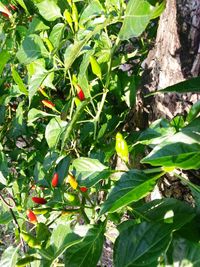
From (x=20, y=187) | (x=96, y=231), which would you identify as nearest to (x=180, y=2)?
(x=96, y=231)

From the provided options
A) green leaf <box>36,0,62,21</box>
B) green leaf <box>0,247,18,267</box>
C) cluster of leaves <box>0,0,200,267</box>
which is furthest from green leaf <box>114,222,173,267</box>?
green leaf <box>36,0,62,21</box>

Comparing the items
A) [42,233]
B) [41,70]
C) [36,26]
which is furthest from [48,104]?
[42,233]

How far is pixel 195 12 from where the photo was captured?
78 cm

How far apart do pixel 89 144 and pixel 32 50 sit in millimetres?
272

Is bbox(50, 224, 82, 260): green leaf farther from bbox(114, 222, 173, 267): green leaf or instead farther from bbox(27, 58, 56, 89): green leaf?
bbox(27, 58, 56, 89): green leaf

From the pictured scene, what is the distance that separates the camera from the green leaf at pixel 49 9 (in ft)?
3.18

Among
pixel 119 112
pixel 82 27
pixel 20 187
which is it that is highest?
pixel 82 27

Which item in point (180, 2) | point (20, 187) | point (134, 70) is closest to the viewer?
point (180, 2)

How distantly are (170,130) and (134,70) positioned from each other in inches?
16.4

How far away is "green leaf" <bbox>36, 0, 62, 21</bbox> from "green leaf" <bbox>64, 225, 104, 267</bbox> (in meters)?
0.53

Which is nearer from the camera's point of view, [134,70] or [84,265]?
[84,265]

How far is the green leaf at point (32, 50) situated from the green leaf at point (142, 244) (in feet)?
1.85

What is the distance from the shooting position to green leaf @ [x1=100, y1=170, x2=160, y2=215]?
52cm

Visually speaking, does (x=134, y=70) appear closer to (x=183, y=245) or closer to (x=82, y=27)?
(x=82, y=27)
